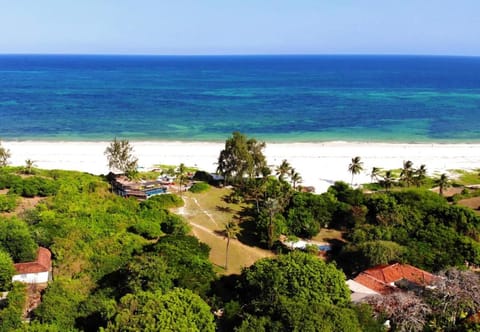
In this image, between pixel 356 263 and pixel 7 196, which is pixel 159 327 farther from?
pixel 7 196

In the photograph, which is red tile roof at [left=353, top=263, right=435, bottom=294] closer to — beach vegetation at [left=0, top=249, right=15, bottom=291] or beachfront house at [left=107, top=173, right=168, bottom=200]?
beach vegetation at [left=0, top=249, right=15, bottom=291]

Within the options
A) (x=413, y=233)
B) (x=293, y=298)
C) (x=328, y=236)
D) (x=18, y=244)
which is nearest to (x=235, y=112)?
(x=328, y=236)

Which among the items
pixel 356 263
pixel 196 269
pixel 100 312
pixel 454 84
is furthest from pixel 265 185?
pixel 454 84

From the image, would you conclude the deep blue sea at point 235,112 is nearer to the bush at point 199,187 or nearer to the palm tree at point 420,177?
the bush at point 199,187

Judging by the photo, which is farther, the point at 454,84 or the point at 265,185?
the point at 454,84

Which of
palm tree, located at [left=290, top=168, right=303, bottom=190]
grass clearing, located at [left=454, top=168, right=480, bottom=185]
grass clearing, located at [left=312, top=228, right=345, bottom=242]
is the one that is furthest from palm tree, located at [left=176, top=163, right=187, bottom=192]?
grass clearing, located at [left=454, top=168, right=480, bottom=185]

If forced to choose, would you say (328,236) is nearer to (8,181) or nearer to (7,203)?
(7,203)
